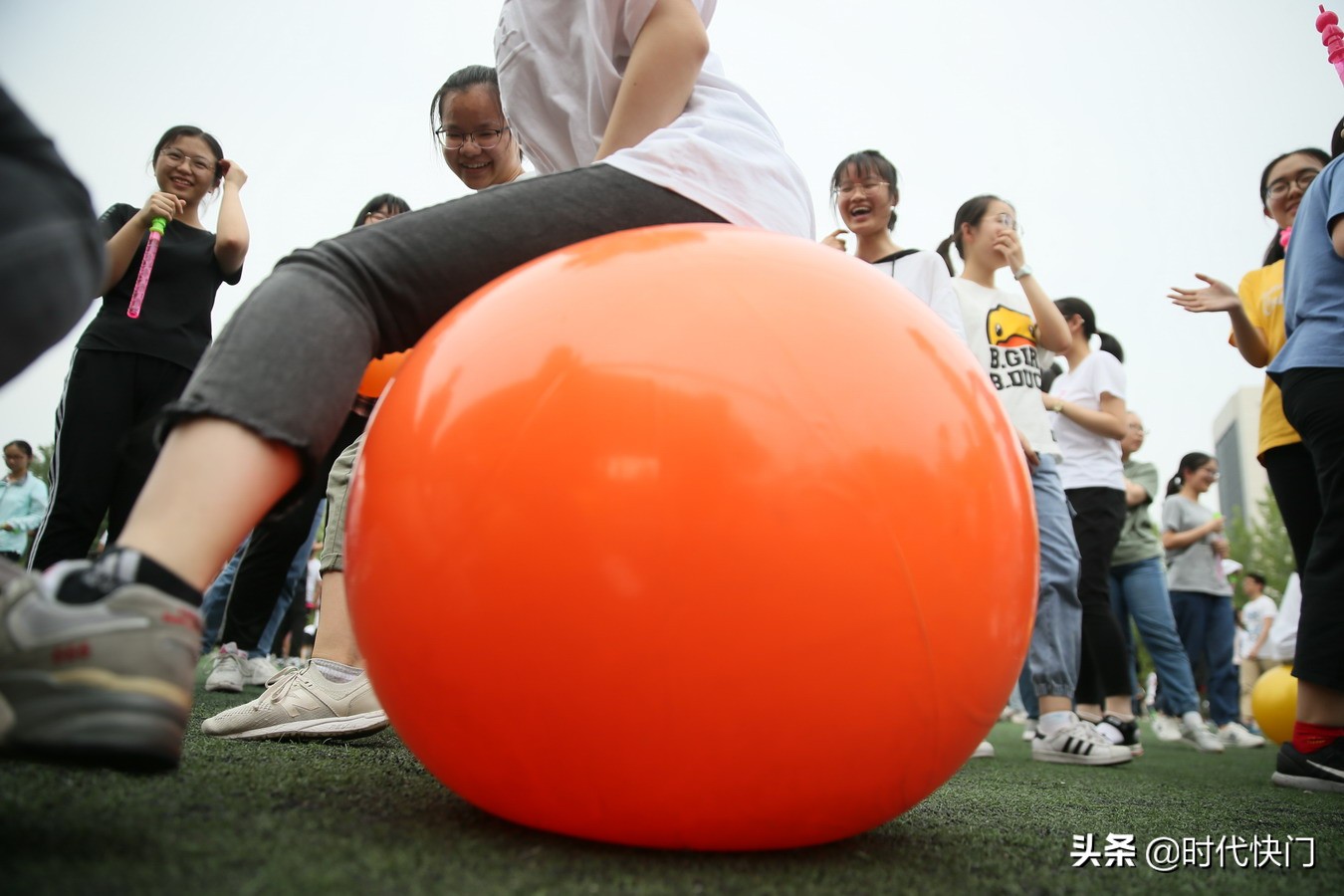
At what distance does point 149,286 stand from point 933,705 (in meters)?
3.76

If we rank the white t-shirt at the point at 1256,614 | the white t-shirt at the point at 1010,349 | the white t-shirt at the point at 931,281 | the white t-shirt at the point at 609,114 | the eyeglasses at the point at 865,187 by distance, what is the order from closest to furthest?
the white t-shirt at the point at 609,114 → the white t-shirt at the point at 931,281 → the white t-shirt at the point at 1010,349 → the eyeglasses at the point at 865,187 → the white t-shirt at the point at 1256,614

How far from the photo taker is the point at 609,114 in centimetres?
221

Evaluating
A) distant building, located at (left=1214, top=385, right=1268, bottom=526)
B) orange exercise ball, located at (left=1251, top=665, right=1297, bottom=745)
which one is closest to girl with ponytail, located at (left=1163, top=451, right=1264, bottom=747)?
orange exercise ball, located at (left=1251, top=665, right=1297, bottom=745)

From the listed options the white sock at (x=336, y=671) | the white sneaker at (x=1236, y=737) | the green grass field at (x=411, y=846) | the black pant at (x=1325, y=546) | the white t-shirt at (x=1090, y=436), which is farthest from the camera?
the white sneaker at (x=1236, y=737)

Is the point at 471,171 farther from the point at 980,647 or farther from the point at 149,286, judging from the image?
the point at 980,647

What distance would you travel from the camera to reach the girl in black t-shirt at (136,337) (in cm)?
352

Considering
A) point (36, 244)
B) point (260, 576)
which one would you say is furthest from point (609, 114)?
point (260, 576)

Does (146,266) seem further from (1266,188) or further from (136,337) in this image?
(1266,188)

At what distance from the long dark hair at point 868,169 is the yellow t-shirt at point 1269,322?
148 cm

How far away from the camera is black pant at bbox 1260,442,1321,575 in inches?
130

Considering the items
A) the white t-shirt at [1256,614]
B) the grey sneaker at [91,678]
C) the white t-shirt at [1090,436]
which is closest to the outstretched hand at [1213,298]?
the white t-shirt at [1090,436]

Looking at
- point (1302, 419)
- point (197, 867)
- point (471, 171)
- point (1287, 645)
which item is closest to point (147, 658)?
point (197, 867)

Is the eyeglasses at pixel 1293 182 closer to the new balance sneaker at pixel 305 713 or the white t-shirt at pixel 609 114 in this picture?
the white t-shirt at pixel 609 114

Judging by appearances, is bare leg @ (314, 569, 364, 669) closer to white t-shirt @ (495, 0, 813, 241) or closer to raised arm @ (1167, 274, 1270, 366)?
white t-shirt @ (495, 0, 813, 241)
